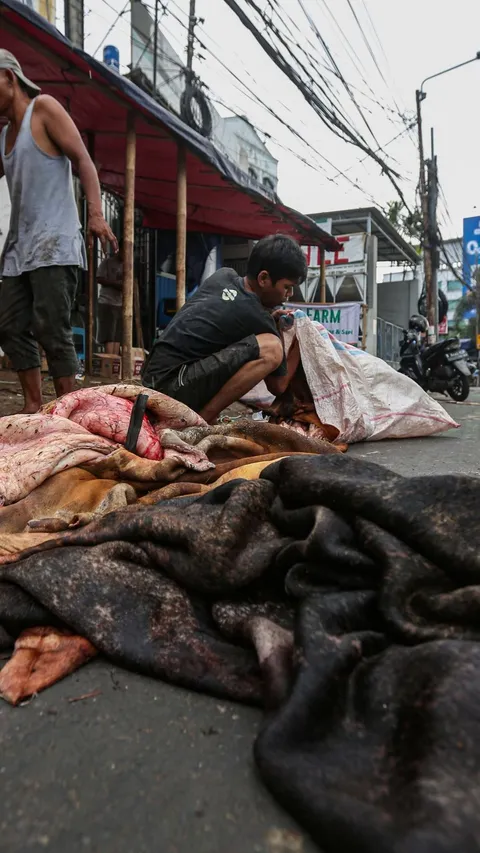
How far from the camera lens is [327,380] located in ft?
10.8

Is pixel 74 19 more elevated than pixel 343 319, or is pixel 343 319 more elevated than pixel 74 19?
pixel 74 19

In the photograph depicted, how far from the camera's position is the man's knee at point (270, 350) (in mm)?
3018

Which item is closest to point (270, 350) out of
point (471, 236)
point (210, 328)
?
point (210, 328)

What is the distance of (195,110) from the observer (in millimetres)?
9594

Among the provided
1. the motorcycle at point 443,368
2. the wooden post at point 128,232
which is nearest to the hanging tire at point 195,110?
the wooden post at point 128,232

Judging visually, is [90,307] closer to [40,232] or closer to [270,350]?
[40,232]

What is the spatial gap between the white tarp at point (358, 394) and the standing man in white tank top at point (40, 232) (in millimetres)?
1337

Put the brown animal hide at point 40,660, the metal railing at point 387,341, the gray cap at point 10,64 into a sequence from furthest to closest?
the metal railing at point 387,341
the gray cap at point 10,64
the brown animal hide at point 40,660

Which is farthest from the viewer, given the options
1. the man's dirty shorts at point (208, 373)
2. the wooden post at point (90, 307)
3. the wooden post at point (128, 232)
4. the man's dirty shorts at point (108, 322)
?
the man's dirty shorts at point (108, 322)

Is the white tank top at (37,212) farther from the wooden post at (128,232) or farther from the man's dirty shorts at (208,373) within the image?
the wooden post at (128,232)

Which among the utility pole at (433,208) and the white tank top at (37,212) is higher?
the utility pole at (433,208)

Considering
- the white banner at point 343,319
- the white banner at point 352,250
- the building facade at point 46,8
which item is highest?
the building facade at point 46,8

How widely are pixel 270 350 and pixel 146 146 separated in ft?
11.1

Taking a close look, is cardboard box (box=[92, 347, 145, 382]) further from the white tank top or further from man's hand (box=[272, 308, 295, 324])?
the white tank top
